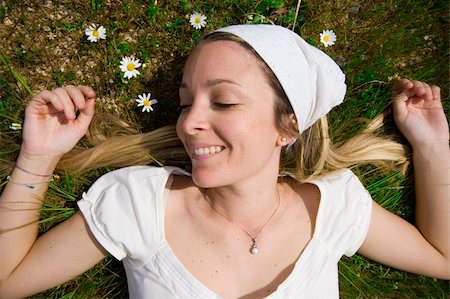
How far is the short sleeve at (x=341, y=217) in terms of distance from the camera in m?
3.50

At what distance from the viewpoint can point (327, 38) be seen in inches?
161

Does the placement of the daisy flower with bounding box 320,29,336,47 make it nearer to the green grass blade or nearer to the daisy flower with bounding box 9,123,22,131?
the green grass blade

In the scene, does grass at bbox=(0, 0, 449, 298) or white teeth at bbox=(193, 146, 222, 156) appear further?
grass at bbox=(0, 0, 449, 298)

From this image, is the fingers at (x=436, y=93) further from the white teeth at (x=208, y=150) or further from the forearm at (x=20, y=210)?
the forearm at (x=20, y=210)

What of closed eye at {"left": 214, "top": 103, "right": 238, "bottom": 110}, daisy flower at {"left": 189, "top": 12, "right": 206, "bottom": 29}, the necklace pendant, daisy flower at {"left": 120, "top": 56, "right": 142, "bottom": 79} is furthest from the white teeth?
daisy flower at {"left": 189, "top": 12, "right": 206, "bottom": 29}

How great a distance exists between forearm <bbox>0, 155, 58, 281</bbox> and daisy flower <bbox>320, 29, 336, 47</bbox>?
7.59 ft

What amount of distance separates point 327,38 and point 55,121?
7.40 feet

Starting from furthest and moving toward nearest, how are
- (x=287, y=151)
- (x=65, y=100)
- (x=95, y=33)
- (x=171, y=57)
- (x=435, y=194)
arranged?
(x=171, y=57) → (x=95, y=33) → (x=435, y=194) → (x=287, y=151) → (x=65, y=100)

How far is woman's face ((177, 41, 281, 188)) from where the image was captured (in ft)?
9.48

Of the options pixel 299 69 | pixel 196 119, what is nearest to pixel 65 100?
pixel 196 119

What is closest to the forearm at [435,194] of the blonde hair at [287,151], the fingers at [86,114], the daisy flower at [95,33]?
the blonde hair at [287,151]

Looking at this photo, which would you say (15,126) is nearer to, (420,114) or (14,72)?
(14,72)

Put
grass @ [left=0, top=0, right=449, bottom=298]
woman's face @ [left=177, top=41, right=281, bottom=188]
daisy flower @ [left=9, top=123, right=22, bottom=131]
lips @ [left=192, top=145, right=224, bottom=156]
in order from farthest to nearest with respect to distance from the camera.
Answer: grass @ [left=0, top=0, right=449, bottom=298]
daisy flower @ [left=9, top=123, right=22, bottom=131]
lips @ [left=192, top=145, right=224, bottom=156]
woman's face @ [left=177, top=41, right=281, bottom=188]

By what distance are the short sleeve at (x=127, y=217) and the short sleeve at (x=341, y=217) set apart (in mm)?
1146
